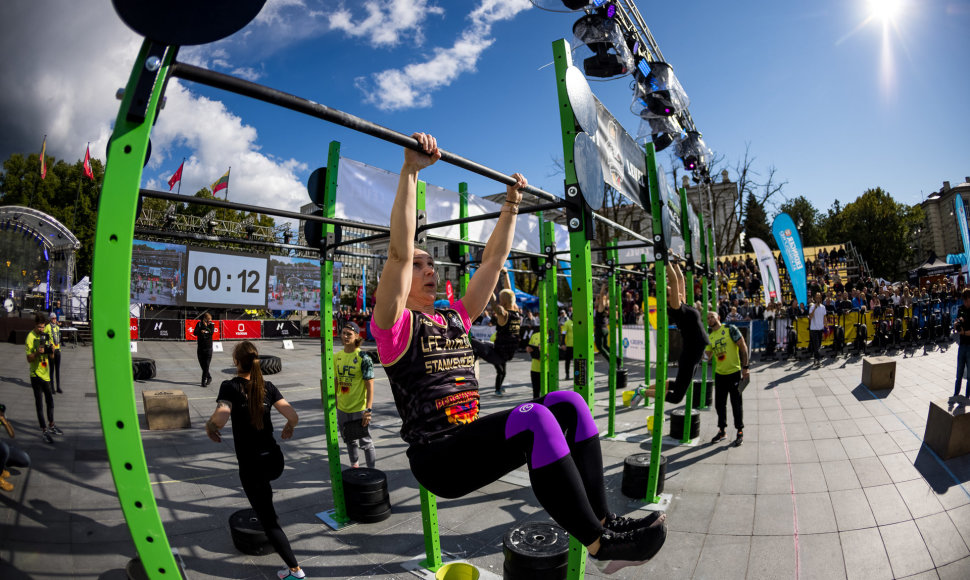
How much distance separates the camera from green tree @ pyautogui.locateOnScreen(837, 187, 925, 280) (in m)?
41.2

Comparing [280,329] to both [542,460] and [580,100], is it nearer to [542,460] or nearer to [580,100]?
[580,100]

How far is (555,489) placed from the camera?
1.94 metres

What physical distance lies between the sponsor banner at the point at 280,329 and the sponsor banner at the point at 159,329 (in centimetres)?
428

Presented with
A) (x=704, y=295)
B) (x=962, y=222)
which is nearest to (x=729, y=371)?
(x=704, y=295)

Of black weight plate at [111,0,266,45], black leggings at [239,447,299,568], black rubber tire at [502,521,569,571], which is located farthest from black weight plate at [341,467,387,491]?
black weight plate at [111,0,266,45]

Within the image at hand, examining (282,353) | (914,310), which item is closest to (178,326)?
(282,353)

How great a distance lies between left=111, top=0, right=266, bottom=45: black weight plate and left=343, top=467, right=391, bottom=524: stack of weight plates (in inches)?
159

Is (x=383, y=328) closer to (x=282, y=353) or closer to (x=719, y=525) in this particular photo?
(x=719, y=525)

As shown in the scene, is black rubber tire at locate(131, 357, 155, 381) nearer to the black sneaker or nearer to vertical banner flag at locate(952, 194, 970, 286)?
the black sneaker

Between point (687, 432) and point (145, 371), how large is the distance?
13.3 metres

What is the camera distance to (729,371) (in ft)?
22.8

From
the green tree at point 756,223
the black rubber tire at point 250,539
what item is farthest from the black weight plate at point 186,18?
the green tree at point 756,223

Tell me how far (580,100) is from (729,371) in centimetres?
547

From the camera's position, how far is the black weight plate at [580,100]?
119 inches
